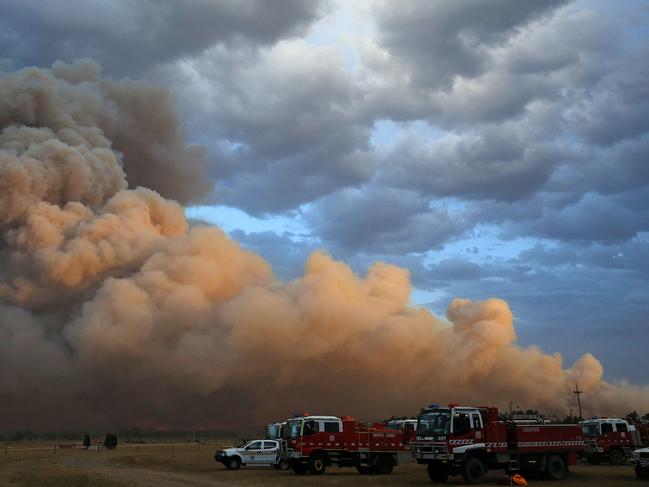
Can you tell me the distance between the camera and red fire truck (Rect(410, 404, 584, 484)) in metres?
31.4

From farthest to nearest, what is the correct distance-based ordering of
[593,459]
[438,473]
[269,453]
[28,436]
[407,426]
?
[28,436]
[407,426]
[269,453]
[593,459]
[438,473]

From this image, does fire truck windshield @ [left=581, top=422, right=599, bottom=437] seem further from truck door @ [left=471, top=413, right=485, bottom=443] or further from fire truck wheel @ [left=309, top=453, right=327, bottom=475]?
fire truck wheel @ [left=309, top=453, right=327, bottom=475]

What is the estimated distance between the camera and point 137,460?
54469 mm

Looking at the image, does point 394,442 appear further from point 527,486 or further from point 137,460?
point 137,460

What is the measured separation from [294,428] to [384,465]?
5.95m

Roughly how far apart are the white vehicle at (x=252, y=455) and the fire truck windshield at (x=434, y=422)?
47.7 ft

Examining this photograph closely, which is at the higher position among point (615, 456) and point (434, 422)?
point (434, 422)

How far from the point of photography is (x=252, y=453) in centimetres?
4566

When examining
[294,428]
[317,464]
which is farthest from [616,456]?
[294,428]

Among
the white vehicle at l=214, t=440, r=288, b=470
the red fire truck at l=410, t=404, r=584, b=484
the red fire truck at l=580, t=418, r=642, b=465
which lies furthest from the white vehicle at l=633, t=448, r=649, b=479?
the white vehicle at l=214, t=440, r=288, b=470

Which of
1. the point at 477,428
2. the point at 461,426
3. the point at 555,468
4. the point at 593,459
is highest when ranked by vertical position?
the point at 461,426

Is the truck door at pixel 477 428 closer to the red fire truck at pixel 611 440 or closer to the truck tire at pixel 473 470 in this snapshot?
the truck tire at pixel 473 470

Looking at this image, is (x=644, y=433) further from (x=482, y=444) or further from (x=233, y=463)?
(x=233, y=463)

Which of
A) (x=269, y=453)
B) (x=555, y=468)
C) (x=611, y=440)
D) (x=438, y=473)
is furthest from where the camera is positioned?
(x=269, y=453)
